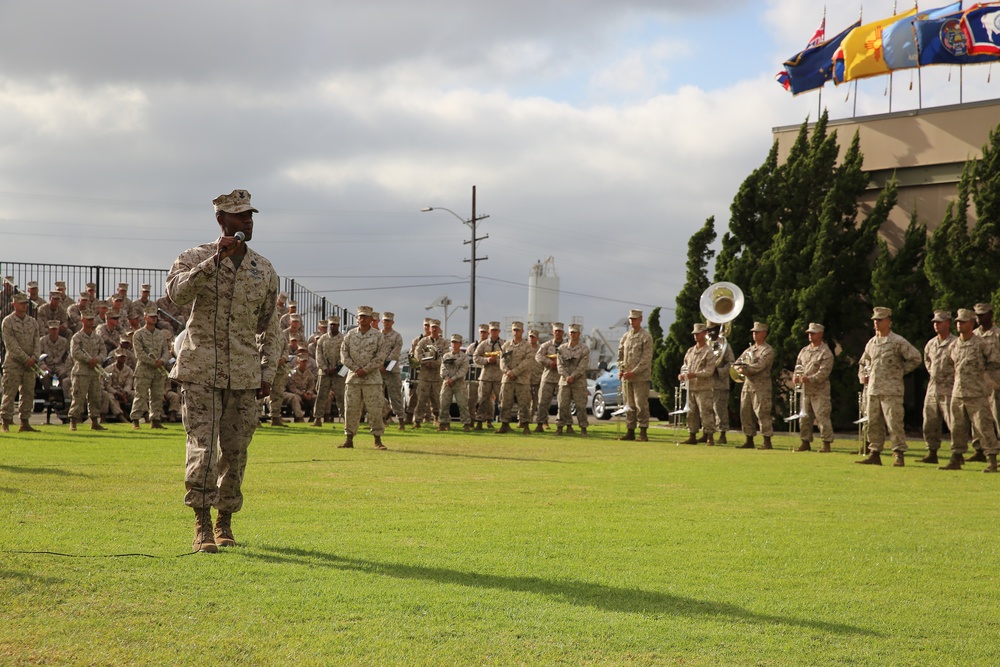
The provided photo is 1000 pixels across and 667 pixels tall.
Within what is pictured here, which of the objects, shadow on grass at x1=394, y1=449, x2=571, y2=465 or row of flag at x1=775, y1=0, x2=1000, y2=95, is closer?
shadow on grass at x1=394, y1=449, x2=571, y2=465

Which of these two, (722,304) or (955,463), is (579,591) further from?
(722,304)

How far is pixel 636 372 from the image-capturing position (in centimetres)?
2325

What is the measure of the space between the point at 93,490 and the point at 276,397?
13.6 m

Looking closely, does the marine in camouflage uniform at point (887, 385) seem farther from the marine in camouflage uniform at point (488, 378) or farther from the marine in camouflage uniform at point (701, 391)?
the marine in camouflage uniform at point (488, 378)

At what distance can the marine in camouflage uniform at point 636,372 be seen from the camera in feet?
75.8

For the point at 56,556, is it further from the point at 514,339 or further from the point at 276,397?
the point at 514,339

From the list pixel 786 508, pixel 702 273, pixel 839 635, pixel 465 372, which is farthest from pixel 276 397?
pixel 839 635

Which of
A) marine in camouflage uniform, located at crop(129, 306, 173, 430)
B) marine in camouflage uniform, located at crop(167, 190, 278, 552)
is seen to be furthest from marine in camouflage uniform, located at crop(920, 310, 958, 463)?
marine in camouflage uniform, located at crop(129, 306, 173, 430)

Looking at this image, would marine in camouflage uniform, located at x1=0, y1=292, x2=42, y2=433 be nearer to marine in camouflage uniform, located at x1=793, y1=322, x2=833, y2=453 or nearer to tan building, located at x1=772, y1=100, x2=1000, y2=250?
marine in camouflage uniform, located at x1=793, y1=322, x2=833, y2=453

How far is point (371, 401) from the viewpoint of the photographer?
1753cm

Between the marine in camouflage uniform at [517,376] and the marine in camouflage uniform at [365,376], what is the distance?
753cm

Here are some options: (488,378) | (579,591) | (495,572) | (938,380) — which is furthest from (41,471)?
(488,378)

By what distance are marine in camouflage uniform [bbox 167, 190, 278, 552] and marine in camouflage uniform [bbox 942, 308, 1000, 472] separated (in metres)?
11.7

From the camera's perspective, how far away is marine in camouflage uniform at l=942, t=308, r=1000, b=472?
1608 centimetres
